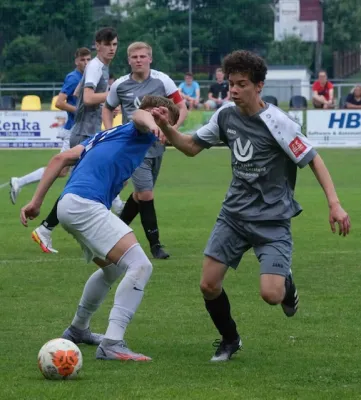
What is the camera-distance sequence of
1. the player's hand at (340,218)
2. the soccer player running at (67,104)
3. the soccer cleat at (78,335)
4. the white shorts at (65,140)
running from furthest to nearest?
1. the soccer player running at (67,104)
2. the white shorts at (65,140)
3. the soccer cleat at (78,335)
4. the player's hand at (340,218)

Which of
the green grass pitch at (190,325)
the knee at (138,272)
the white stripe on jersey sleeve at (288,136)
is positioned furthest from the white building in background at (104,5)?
the knee at (138,272)

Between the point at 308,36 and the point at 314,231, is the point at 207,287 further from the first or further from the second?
the point at 308,36

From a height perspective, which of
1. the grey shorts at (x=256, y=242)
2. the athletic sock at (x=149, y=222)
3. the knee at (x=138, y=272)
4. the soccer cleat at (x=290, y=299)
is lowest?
the athletic sock at (x=149, y=222)

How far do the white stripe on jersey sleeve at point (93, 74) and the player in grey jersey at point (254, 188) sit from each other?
5.24 m

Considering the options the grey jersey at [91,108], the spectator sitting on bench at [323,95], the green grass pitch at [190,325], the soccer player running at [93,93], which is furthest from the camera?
the spectator sitting on bench at [323,95]

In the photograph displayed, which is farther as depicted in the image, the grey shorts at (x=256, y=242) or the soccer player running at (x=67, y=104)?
the soccer player running at (x=67, y=104)

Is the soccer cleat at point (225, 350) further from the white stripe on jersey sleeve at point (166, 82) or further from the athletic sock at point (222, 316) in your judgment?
the white stripe on jersey sleeve at point (166, 82)

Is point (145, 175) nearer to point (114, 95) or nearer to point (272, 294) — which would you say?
point (114, 95)

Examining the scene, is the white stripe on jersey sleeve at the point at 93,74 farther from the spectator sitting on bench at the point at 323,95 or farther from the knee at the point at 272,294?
the spectator sitting on bench at the point at 323,95

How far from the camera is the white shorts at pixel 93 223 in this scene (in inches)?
263

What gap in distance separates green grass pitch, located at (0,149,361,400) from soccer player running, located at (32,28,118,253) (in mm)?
250

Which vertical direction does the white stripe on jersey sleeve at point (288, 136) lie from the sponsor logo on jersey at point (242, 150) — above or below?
above

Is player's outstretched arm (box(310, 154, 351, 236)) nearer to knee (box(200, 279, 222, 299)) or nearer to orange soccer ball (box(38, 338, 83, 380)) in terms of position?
knee (box(200, 279, 222, 299))

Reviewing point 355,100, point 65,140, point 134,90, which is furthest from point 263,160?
point 355,100
